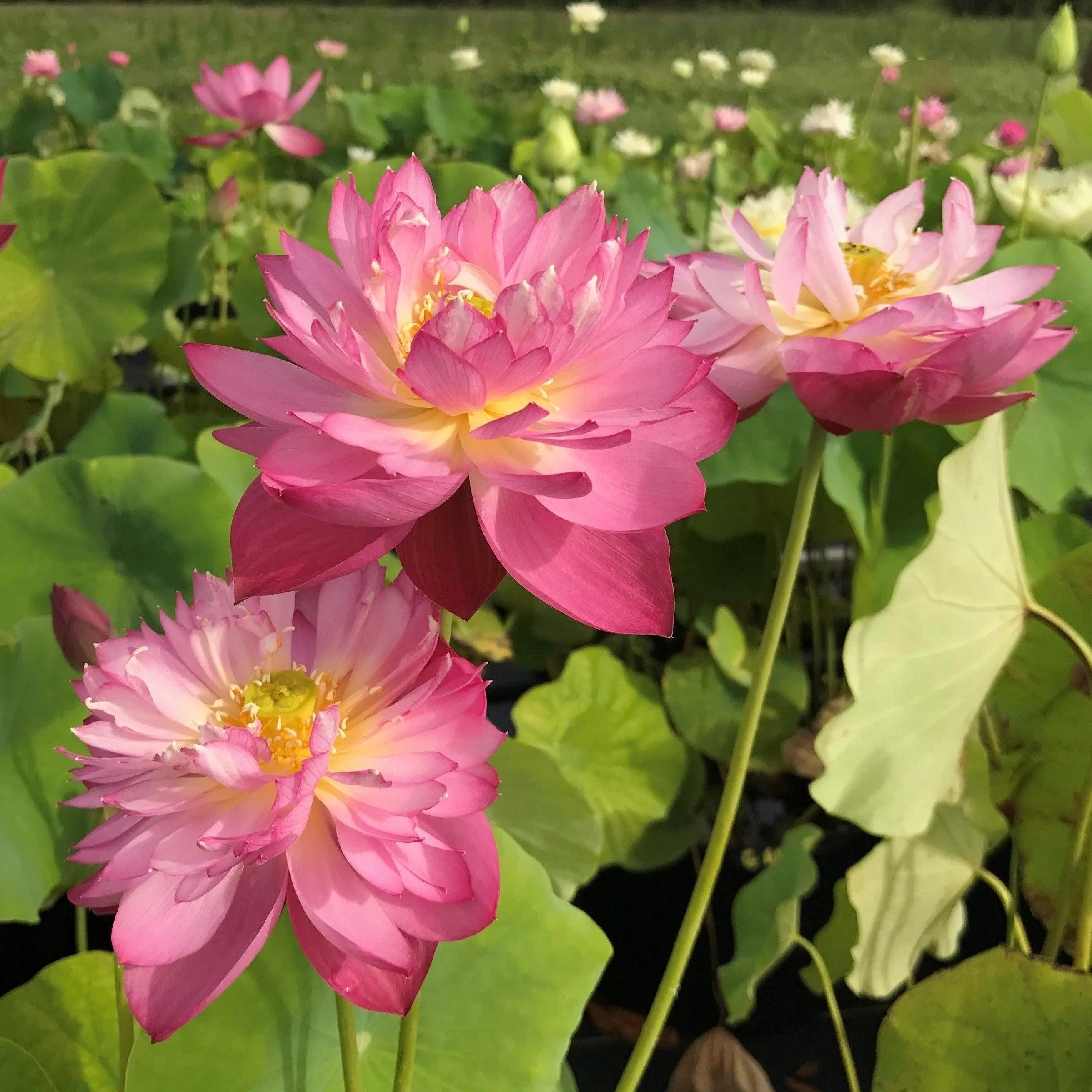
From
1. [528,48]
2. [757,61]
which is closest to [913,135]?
[757,61]

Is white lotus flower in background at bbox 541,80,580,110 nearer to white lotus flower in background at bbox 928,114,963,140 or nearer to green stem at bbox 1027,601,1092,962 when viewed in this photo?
white lotus flower in background at bbox 928,114,963,140

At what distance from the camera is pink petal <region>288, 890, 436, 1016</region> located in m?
0.26

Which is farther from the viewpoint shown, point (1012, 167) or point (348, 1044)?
point (1012, 167)

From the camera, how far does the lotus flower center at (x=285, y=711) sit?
281 millimetres

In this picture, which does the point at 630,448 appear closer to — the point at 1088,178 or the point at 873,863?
the point at 873,863

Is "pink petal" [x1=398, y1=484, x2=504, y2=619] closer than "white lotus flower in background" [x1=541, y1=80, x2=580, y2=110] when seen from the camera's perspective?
Yes

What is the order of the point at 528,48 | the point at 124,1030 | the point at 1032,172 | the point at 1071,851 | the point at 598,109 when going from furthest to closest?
the point at 528,48 → the point at 598,109 → the point at 1032,172 → the point at 1071,851 → the point at 124,1030

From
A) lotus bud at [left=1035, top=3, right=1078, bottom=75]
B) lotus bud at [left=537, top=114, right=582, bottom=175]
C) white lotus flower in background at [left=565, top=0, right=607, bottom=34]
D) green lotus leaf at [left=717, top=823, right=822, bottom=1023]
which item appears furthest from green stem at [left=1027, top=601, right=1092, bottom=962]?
white lotus flower in background at [left=565, top=0, right=607, bottom=34]

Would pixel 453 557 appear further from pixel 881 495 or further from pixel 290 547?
pixel 881 495

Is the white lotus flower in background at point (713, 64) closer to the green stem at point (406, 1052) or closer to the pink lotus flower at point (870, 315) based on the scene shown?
the pink lotus flower at point (870, 315)

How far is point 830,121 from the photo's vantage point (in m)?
1.52

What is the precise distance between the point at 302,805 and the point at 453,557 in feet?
0.25

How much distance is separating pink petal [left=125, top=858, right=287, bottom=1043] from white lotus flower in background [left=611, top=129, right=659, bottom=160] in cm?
188

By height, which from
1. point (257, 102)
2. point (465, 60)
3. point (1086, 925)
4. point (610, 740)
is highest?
point (257, 102)
